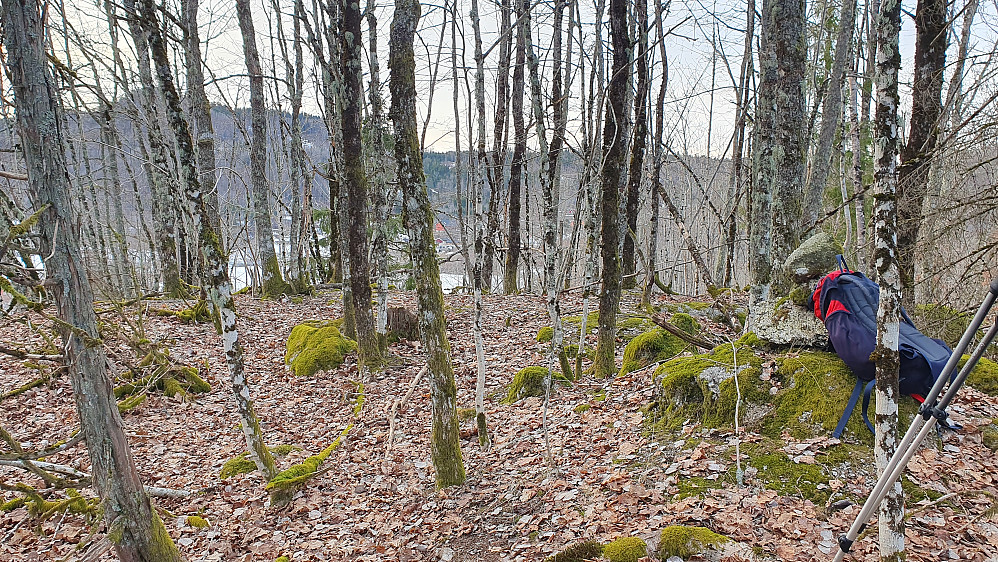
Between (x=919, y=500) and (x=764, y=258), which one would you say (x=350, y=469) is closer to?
(x=919, y=500)

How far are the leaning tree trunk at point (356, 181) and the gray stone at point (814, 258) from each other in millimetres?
6122

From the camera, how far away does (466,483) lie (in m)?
5.67

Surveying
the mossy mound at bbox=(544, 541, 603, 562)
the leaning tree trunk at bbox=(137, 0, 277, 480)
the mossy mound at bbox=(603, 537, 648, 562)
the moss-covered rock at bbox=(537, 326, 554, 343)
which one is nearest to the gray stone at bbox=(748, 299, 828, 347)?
the mossy mound at bbox=(603, 537, 648, 562)

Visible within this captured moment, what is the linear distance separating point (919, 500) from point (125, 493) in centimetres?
602

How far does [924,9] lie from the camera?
3285 mm

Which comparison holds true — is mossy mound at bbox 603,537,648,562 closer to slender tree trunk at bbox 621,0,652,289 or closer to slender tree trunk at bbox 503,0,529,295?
slender tree trunk at bbox 621,0,652,289

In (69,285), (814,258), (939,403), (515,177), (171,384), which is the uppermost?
(515,177)

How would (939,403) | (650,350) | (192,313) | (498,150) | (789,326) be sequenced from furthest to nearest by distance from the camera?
(498,150) < (192,313) < (650,350) < (789,326) < (939,403)

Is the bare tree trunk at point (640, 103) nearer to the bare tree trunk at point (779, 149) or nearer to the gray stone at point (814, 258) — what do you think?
the bare tree trunk at point (779, 149)

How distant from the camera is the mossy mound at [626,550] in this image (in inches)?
144

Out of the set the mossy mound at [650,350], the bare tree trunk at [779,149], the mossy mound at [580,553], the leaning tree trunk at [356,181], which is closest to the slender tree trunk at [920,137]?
the bare tree trunk at [779,149]

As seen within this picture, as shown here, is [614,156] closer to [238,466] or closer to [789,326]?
[789,326]

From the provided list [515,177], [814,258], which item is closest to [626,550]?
[814,258]

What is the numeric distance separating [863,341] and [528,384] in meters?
4.46
